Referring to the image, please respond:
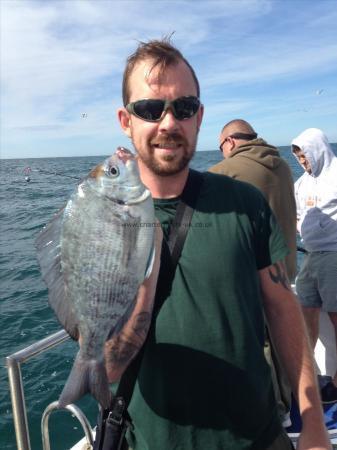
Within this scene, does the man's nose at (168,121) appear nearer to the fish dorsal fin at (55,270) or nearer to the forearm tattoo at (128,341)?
the fish dorsal fin at (55,270)

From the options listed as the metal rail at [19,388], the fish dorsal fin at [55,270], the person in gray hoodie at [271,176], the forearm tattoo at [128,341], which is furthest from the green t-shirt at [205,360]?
the person in gray hoodie at [271,176]

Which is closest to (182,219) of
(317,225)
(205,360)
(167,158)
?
(167,158)

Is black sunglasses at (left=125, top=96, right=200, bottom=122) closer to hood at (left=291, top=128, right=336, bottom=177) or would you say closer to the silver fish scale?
the silver fish scale

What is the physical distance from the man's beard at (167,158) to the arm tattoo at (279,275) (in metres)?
0.74

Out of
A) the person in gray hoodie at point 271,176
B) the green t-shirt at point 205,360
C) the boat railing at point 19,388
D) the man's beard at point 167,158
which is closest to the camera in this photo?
the green t-shirt at point 205,360

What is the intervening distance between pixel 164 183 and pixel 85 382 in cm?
104

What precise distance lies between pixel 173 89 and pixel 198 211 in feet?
2.12

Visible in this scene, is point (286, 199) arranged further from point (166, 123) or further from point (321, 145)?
point (166, 123)

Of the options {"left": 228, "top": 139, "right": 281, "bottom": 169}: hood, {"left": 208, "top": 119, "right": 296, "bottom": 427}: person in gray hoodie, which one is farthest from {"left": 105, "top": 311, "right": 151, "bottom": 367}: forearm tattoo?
{"left": 228, "top": 139, "right": 281, "bottom": 169}: hood

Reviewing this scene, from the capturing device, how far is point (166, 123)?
2012 millimetres

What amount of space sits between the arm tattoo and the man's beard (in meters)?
0.74

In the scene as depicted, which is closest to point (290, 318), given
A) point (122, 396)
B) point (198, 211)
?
point (198, 211)

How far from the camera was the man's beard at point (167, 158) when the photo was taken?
6.73ft

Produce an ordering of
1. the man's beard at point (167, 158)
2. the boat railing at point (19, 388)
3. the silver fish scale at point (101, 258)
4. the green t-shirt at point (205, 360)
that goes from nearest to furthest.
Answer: the silver fish scale at point (101, 258) → the green t-shirt at point (205, 360) → the man's beard at point (167, 158) → the boat railing at point (19, 388)
